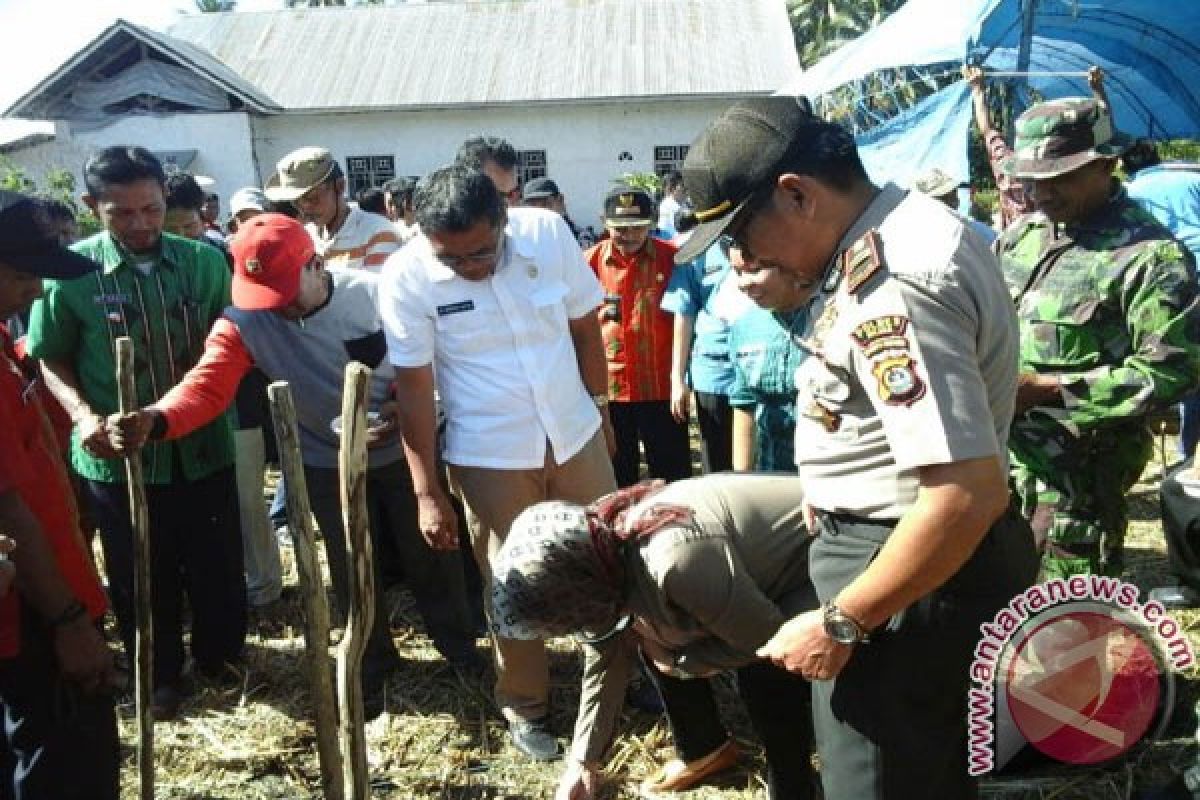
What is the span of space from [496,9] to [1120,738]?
2562 centimetres

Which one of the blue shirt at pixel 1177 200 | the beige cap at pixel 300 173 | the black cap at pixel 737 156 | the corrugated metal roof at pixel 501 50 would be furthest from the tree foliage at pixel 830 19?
the black cap at pixel 737 156

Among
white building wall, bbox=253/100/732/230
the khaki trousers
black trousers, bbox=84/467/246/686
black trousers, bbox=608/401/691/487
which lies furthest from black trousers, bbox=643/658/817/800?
white building wall, bbox=253/100/732/230

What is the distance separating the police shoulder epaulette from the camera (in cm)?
152

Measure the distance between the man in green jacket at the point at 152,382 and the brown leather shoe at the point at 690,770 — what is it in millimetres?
1875

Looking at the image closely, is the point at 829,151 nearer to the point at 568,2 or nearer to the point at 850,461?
the point at 850,461

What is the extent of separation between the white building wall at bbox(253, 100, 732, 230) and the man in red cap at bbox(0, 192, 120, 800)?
765 inches

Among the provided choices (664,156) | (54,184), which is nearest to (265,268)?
(54,184)

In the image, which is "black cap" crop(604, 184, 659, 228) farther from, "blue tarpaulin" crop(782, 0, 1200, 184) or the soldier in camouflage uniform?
"blue tarpaulin" crop(782, 0, 1200, 184)

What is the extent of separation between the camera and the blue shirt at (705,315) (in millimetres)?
4055

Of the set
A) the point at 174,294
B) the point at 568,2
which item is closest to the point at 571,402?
the point at 174,294

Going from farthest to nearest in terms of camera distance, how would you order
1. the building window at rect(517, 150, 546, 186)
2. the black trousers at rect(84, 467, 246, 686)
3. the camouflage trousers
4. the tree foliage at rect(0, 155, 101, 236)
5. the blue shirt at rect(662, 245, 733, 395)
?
1. the building window at rect(517, 150, 546, 186)
2. the tree foliage at rect(0, 155, 101, 236)
3. the blue shirt at rect(662, 245, 733, 395)
4. the black trousers at rect(84, 467, 246, 686)
5. the camouflage trousers

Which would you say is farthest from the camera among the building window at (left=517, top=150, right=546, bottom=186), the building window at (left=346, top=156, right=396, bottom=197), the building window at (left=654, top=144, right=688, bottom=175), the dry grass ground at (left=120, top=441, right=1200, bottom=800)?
the building window at (left=346, top=156, right=396, bottom=197)

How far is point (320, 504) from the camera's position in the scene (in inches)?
136

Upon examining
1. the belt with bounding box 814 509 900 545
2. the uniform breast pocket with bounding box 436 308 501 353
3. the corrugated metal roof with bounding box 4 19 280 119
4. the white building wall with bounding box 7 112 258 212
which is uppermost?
the corrugated metal roof with bounding box 4 19 280 119
